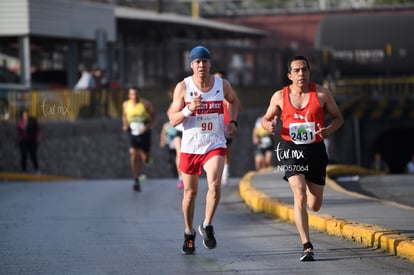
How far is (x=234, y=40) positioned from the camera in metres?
61.5

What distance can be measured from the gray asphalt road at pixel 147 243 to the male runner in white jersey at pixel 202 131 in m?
0.54

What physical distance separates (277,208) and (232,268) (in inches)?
189

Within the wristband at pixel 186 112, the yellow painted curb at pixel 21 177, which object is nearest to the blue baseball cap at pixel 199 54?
the wristband at pixel 186 112

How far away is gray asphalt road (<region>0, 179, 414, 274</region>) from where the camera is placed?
9.58 meters

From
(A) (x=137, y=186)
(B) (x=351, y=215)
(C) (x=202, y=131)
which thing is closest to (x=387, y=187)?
(A) (x=137, y=186)

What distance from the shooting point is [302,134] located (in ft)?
32.8

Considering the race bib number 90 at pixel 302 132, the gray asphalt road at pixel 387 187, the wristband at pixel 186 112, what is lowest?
the gray asphalt road at pixel 387 187

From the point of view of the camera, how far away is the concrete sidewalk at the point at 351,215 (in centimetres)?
1028

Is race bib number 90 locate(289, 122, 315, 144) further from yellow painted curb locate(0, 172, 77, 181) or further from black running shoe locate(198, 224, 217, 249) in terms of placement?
yellow painted curb locate(0, 172, 77, 181)

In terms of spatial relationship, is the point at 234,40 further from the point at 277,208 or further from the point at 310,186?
the point at 310,186

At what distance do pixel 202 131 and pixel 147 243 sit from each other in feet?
5.57

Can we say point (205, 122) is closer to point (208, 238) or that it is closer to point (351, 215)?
point (208, 238)

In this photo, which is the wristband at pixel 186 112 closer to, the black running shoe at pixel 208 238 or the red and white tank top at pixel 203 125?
the red and white tank top at pixel 203 125

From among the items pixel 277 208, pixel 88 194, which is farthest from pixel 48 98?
pixel 277 208
